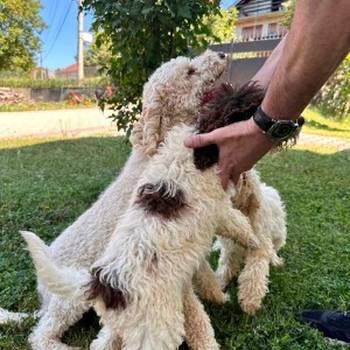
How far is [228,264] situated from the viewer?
3.39 metres

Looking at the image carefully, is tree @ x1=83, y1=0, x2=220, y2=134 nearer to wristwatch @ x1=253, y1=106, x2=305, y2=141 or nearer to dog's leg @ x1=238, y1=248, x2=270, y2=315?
dog's leg @ x1=238, y1=248, x2=270, y2=315

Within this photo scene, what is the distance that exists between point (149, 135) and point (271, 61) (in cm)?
86

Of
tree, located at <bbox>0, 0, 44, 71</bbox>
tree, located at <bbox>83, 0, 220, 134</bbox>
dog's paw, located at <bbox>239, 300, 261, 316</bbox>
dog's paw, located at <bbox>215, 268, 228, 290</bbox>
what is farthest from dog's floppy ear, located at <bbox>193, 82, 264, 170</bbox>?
tree, located at <bbox>0, 0, 44, 71</bbox>

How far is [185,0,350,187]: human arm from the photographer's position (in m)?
1.55

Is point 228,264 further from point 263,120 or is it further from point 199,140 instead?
point 263,120

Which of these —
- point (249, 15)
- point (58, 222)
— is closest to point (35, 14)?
point (249, 15)

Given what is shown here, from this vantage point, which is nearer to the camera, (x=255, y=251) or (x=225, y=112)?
(x=225, y=112)

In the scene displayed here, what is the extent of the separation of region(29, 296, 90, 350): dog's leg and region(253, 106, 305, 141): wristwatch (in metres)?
1.43

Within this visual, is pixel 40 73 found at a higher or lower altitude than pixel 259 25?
lower

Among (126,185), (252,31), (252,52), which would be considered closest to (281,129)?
(126,185)

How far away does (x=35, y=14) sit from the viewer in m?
25.3

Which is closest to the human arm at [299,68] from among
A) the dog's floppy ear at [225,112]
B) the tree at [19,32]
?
the dog's floppy ear at [225,112]

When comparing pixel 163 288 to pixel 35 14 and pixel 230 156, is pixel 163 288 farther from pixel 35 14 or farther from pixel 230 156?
pixel 35 14

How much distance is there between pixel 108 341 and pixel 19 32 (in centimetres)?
2443
